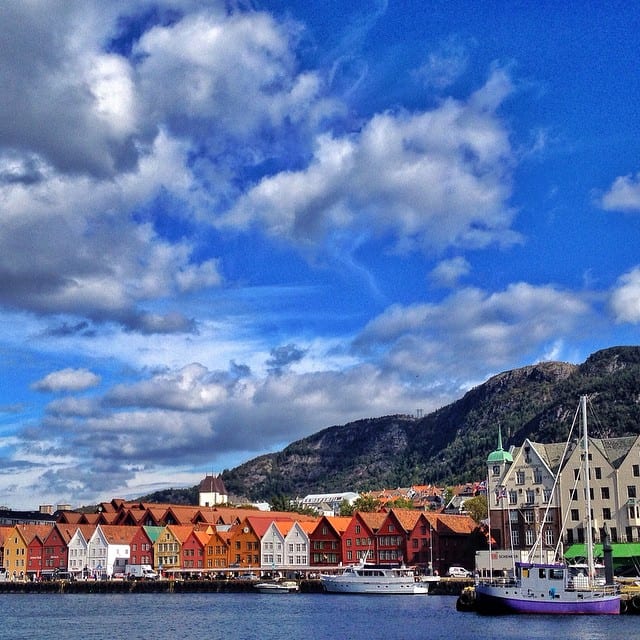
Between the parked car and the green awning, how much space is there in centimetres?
1649

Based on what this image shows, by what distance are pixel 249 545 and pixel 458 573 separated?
44873mm

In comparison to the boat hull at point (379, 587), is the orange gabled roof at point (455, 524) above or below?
above

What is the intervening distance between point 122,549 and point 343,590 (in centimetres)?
6268

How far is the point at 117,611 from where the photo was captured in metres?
114

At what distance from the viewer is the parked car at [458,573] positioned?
143 m

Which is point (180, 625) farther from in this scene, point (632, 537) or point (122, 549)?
point (122, 549)

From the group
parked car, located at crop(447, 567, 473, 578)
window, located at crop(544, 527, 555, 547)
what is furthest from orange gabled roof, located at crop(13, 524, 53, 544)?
window, located at crop(544, 527, 555, 547)

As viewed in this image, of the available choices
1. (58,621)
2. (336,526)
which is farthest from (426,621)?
(336,526)

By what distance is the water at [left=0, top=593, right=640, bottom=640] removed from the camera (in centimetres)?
7981

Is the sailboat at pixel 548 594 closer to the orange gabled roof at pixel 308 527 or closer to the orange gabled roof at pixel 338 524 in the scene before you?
the orange gabled roof at pixel 338 524

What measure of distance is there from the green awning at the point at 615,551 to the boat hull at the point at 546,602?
34297 millimetres

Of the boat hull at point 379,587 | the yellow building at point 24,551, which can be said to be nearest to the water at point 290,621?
the boat hull at point 379,587

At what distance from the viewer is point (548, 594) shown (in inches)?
3585

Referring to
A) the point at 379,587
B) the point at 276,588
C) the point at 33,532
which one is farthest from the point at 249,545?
the point at 33,532
